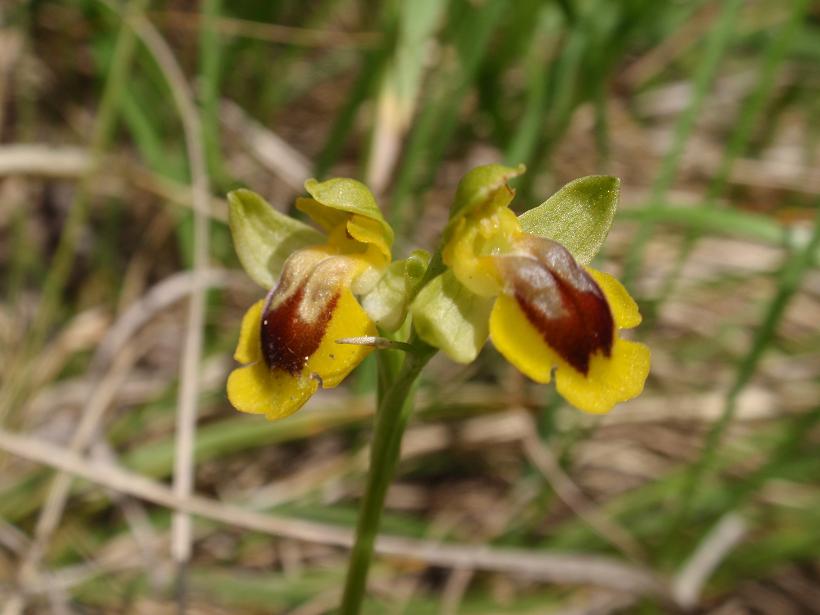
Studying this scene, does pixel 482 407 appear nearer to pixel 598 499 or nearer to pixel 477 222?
pixel 598 499

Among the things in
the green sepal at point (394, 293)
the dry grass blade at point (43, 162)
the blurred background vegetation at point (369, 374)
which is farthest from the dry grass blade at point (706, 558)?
the dry grass blade at point (43, 162)

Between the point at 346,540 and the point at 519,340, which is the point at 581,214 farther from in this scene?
the point at 346,540

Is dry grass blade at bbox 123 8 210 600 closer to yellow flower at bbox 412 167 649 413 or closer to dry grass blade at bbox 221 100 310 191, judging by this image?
dry grass blade at bbox 221 100 310 191

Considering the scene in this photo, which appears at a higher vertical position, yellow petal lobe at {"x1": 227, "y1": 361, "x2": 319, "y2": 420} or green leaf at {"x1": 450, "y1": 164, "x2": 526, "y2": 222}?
green leaf at {"x1": 450, "y1": 164, "x2": 526, "y2": 222}

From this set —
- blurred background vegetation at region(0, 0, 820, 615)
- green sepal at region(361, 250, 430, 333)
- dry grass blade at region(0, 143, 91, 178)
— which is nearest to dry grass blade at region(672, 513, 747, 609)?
blurred background vegetation at region(0, 0, 820, 615)

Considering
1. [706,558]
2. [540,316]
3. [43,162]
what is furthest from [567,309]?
[43,162]

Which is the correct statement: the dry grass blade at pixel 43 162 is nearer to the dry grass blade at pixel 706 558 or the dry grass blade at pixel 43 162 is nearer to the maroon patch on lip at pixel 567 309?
the maroon patch on lip at pixel 567 309
